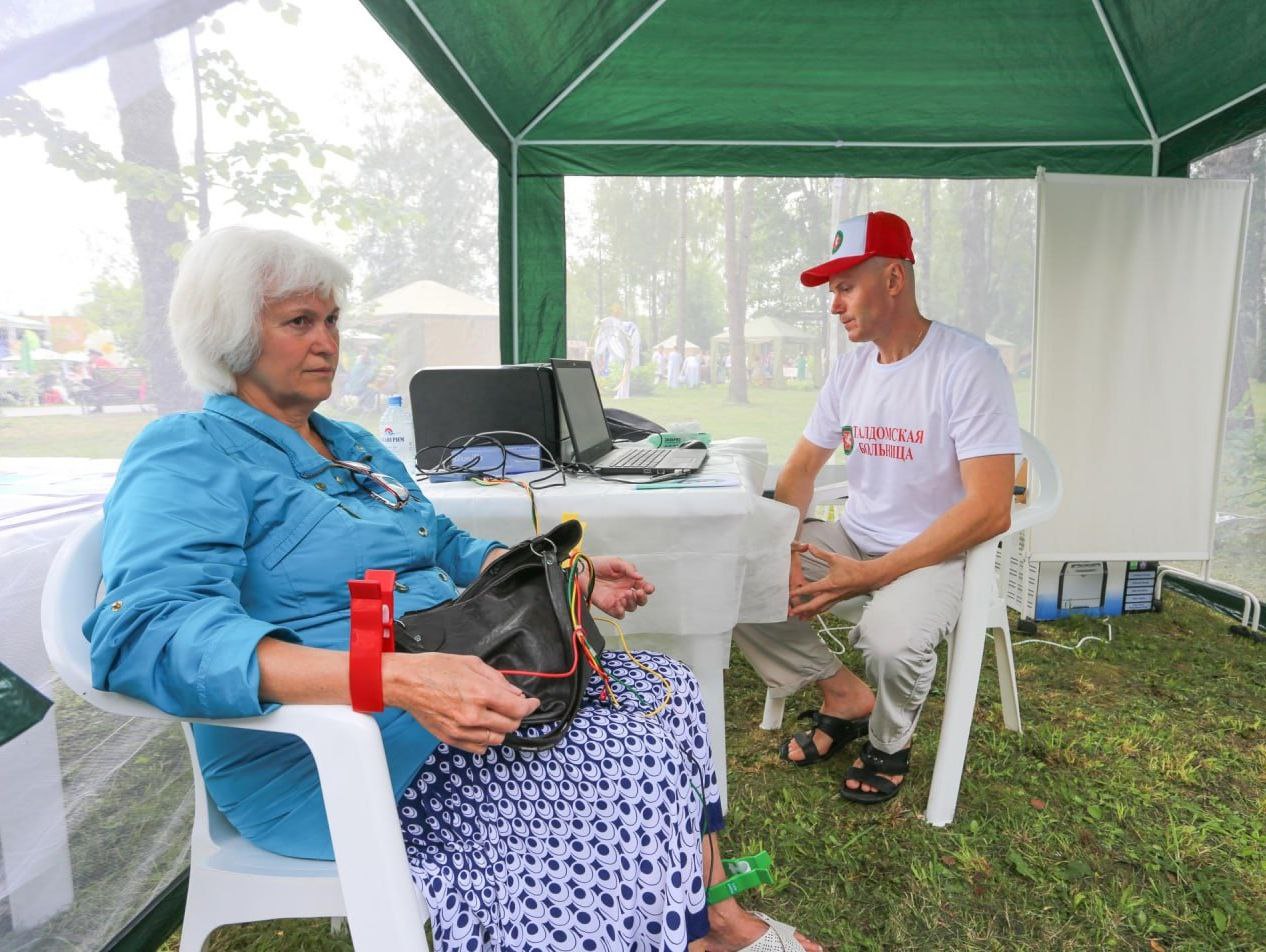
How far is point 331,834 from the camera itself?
906 mm

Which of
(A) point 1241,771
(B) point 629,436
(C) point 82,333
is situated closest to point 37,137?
(C) point 82,333

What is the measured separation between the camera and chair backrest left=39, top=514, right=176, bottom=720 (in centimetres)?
91

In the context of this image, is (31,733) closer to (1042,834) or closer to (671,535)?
(671,535)

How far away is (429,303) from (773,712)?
2235mm

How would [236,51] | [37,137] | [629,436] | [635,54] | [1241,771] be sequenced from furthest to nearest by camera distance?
[635,54]
[629,436]
[1241,771]
[236,51]
[37,137]

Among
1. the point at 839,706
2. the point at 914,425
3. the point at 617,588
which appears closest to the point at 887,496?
the point at 914,425

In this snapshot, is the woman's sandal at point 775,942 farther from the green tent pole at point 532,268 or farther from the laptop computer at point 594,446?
the green tent pole at point 532,268

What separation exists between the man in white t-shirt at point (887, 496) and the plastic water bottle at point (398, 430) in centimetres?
102

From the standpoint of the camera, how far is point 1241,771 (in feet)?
7.13

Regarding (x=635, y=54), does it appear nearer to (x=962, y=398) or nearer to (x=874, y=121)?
(x=874, y=121)

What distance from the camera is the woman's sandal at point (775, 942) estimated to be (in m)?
1.28

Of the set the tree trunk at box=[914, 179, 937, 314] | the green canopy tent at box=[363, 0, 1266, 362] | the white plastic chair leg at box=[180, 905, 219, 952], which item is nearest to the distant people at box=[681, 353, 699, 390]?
the green canopy tent at box=[363, 0, 1266, 362]

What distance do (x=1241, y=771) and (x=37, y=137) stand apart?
2962 mm

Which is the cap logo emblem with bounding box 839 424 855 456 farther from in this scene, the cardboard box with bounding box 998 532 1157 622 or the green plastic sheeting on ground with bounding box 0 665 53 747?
the green plastic sheeting on ground with bounding box 0 665 53 747
